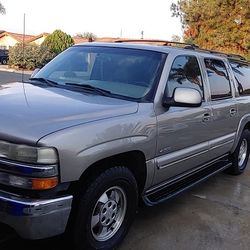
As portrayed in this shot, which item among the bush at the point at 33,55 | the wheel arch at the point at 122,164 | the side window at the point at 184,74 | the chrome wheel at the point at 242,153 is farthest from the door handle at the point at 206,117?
the bush at the point at 33,55

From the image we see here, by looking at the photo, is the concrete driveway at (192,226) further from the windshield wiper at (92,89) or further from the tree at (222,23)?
the tree at (222,23)

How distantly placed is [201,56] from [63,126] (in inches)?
101

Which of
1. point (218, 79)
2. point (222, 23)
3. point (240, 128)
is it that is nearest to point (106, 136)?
point (218, 79)

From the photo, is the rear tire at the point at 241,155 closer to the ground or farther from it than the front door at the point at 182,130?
closer to the ground

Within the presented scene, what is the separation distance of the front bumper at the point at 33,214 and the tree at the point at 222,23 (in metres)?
24.3

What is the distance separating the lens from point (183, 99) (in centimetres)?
408

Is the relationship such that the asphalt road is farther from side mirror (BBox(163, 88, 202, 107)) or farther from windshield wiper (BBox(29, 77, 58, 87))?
windshield wiper (BBox(29, 77, 58, 87))

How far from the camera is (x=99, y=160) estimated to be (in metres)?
3.32

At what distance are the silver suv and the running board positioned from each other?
0.01 meters

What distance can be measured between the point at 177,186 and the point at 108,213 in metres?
1.22

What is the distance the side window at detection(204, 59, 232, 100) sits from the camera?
5.25 metres

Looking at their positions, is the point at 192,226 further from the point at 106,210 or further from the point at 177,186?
the point at 106,210

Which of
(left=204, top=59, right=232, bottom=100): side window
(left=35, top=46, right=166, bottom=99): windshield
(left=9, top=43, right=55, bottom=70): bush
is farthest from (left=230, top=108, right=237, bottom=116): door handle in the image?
(left=9, top=43, right=55, bottom=70): bush

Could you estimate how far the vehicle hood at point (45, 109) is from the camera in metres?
3.01
